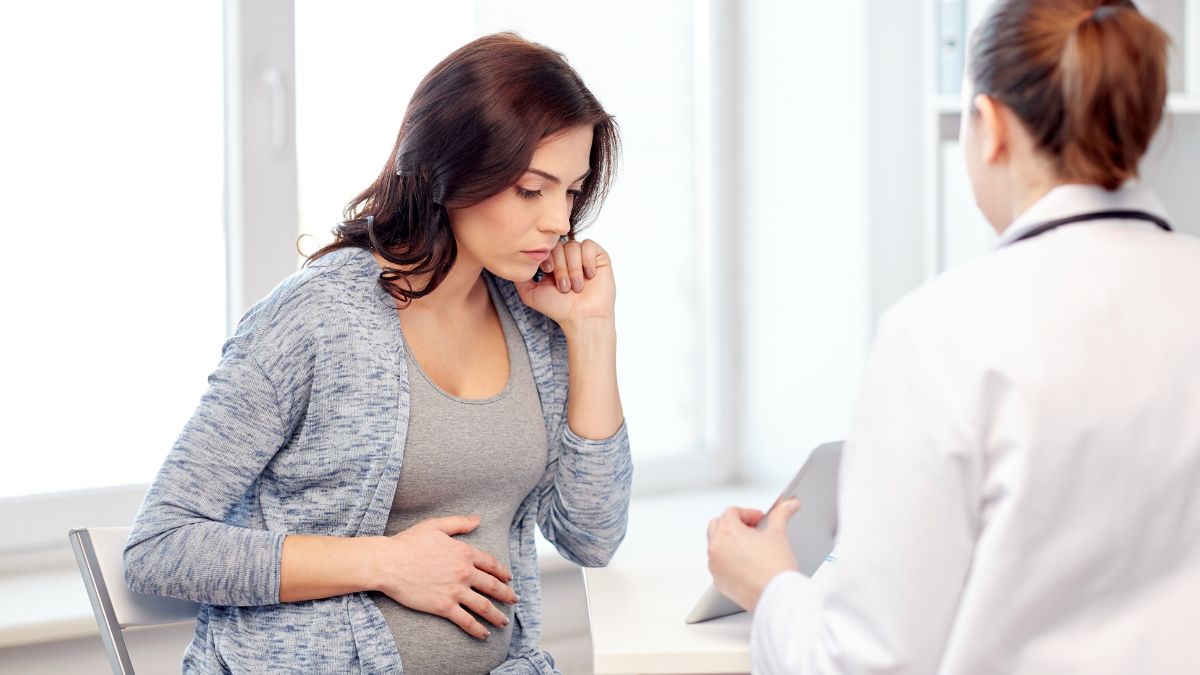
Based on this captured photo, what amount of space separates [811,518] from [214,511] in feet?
2.26

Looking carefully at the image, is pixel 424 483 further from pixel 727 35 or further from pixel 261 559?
pixel 727 35

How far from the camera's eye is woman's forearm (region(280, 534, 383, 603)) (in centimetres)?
133

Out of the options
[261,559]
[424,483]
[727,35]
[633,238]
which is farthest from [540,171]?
[727,35]

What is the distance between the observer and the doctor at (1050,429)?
2.78 feet

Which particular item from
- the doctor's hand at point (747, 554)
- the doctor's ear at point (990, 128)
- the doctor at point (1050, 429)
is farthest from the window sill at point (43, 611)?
the doctor's ear at point (990, 128)

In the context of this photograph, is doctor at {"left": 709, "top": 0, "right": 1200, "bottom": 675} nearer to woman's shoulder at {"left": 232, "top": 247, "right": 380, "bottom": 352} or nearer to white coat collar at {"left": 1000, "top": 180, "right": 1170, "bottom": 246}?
white coat collar at {"left": 1000, "top": 180, "right": 1170, "bottom": 246}

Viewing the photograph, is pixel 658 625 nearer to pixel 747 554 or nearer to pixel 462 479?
pixel 747 554

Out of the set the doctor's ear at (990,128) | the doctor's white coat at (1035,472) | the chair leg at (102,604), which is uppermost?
the doctor's ear at (990,128)

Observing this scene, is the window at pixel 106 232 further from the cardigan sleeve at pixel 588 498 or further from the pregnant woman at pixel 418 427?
the cardigan sleeve at pixel 588 498

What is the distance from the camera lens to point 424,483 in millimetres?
A: 1438

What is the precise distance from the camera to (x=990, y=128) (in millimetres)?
947

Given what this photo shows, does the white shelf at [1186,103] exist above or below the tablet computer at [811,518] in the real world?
above

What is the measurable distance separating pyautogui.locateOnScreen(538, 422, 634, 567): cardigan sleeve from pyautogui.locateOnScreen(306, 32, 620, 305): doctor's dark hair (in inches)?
12.0

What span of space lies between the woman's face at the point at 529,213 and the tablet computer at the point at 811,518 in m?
0.46
